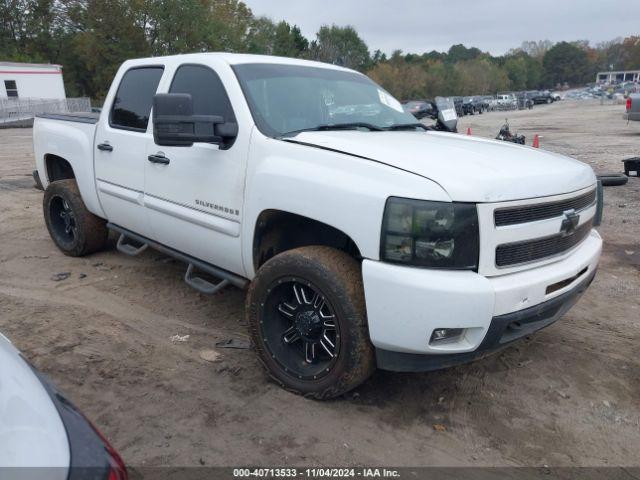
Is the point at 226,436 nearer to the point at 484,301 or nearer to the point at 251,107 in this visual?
the point at 484,301

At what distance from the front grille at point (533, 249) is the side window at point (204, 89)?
1908 mm

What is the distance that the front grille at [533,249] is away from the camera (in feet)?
9.07

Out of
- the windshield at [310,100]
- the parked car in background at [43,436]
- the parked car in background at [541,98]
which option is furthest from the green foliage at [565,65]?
the parked car in background at [43,436]

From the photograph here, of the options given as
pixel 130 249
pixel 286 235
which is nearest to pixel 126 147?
pixel 130 249

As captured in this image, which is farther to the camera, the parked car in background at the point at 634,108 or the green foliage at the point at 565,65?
the green foliage at the point at 565,65

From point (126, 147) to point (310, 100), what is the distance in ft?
5.48

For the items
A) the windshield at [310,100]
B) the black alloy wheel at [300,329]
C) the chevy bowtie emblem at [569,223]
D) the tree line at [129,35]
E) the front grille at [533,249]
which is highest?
the tree line at [129,35]

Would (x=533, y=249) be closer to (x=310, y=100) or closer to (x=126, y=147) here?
(x=310, y=100)

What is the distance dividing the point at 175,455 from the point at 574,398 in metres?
2.28

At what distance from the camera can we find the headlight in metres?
2.62

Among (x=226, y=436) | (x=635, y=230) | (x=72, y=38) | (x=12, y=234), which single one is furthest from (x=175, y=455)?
(x=72, y=38)

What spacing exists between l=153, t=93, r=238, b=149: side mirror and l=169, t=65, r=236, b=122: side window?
213mm

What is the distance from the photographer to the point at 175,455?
2.74m

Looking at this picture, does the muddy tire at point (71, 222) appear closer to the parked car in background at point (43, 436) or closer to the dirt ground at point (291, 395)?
the dirt ground at point (291, 395)
